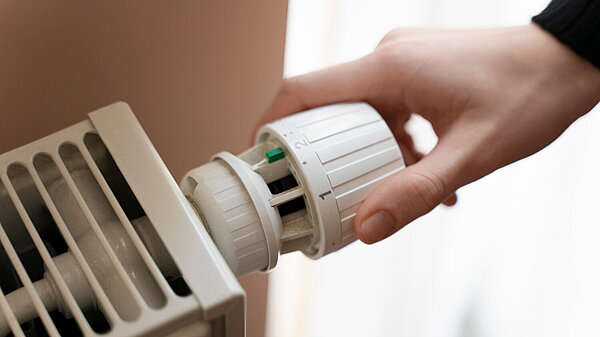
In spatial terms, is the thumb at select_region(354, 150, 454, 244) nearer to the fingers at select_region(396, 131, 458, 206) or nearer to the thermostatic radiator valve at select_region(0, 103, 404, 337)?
the thermostatic radiator valve at select_region(0, 103, 404, 337)

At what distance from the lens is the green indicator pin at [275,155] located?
1.50 feet

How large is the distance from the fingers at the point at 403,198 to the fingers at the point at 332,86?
0.32ft

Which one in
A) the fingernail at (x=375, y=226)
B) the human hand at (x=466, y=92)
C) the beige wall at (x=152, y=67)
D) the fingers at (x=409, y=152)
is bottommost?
the fingers at (x=409, y=152)

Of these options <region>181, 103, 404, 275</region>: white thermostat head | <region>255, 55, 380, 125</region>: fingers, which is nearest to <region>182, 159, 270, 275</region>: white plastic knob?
<region>181, 103, 404, 275</region>: white thermostat head

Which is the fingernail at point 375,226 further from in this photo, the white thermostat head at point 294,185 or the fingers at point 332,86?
the fingers at point 332,86

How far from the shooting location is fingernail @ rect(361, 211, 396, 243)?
0.46m

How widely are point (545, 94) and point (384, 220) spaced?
18 cm

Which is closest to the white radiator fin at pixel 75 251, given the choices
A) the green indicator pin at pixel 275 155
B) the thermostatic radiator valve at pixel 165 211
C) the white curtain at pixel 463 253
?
the thermostatic radiator valve at pixel 165 211

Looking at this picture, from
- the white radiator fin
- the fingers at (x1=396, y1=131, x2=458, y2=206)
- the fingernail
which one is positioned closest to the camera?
the white radiator fin

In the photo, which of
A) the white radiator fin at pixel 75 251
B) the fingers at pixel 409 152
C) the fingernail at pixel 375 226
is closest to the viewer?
the white radiator fin at pixel 75 251

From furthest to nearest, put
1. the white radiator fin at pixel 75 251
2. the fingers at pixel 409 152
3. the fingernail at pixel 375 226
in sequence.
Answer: the fingers at pixel 409 152, the fingernail at pixel 375 226, the white radiator fin at pixel 75 251

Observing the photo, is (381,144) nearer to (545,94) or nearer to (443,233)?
(545,94)

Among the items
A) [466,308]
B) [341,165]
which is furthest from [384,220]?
[466,308]

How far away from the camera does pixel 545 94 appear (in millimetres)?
536
